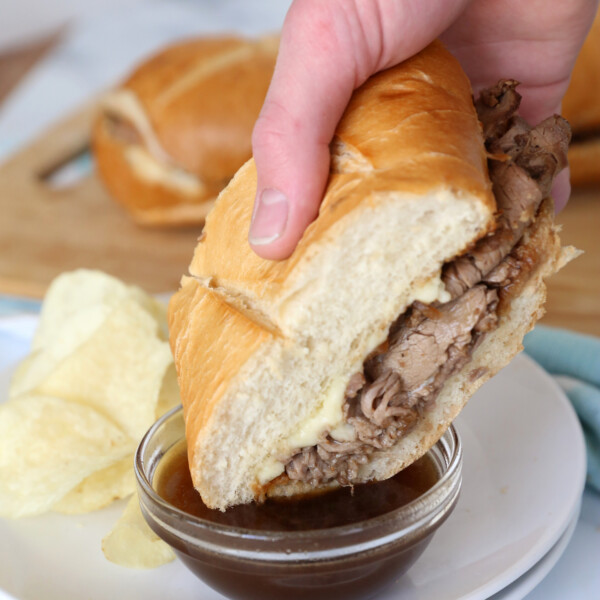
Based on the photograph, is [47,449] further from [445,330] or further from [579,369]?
[579,369]

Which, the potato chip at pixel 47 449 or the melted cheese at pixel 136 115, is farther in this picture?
the melted cheese at pixel 136 115

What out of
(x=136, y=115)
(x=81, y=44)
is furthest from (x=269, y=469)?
(x=81, y=44)

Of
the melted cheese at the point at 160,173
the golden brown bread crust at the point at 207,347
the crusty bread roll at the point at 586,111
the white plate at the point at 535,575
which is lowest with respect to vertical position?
the crusty bread roll at the point at 586,111

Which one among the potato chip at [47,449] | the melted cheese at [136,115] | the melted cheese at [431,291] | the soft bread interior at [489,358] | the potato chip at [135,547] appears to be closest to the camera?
the melted cheese at [431,291]

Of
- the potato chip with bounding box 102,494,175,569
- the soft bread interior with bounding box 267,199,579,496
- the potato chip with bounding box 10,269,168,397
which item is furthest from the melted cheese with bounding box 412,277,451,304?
the potato chip with bounding box 10,269,168,397

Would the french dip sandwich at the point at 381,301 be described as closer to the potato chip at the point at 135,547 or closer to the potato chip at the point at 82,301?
the potato chip at the point at 135,547

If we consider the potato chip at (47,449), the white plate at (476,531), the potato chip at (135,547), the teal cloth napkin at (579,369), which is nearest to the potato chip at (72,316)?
the potato chip at (47,449)

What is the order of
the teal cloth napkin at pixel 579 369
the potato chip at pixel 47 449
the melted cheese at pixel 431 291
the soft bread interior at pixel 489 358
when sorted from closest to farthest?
the melted cheese at pixel 431 291
the soft bread interior at pixel 489 358
the potato chip at pixel 47 449
the teal cloth napkin at pixel 579 369
